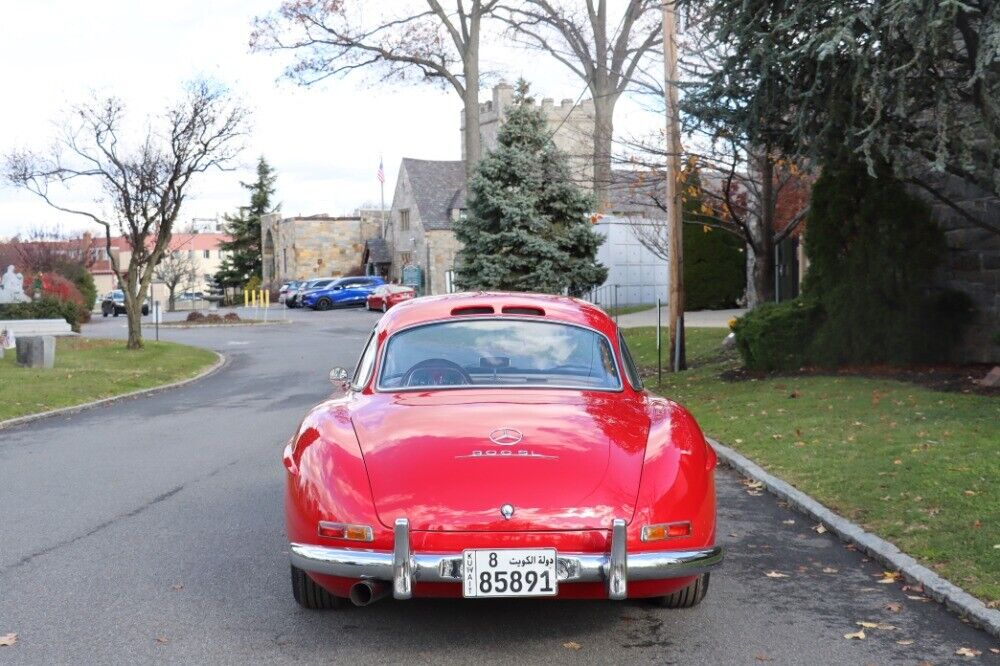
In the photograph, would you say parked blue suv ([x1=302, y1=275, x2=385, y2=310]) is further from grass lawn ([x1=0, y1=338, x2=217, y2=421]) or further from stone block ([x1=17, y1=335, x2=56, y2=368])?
stone block ([x1=17, y1=335, x2=56, y2=368])

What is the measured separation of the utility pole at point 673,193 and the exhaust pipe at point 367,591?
1349 cm

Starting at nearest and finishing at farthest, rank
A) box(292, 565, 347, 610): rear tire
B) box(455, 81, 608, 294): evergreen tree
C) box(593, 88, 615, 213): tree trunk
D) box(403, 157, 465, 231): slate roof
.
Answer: box(292, 565, 347, 610): rear tire → box(593, 88, 615, 213): tree trunk → box(455, 81, 608, 294): evergreen tree → box(403, 157, 465, 231): slate roof

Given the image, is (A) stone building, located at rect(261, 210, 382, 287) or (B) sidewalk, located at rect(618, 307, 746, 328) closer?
(B) sidewalk, located at rect(618, 307, 746, 328)

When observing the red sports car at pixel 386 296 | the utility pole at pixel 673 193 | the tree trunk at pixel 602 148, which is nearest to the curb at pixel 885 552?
the utility pole at pixel 673 193

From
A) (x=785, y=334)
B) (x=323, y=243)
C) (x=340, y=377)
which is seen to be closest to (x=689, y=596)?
(x=340, y=377)

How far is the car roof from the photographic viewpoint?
6.77m

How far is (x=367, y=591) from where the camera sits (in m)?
5.13

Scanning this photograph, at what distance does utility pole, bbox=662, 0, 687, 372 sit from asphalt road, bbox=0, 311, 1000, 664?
8828mm

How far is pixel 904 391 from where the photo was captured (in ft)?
45.1

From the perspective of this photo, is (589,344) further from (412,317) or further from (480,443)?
(480,443)

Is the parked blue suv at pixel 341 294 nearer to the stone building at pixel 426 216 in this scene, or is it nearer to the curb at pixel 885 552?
the stone building at pixel 426 216

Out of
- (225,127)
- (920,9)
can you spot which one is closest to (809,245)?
(920,9)

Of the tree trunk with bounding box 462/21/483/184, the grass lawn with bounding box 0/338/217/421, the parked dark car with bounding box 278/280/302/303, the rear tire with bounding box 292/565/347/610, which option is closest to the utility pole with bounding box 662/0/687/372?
the grass lawn with bounding box 0/338/217/421

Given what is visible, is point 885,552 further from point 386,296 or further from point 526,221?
point 386,296
